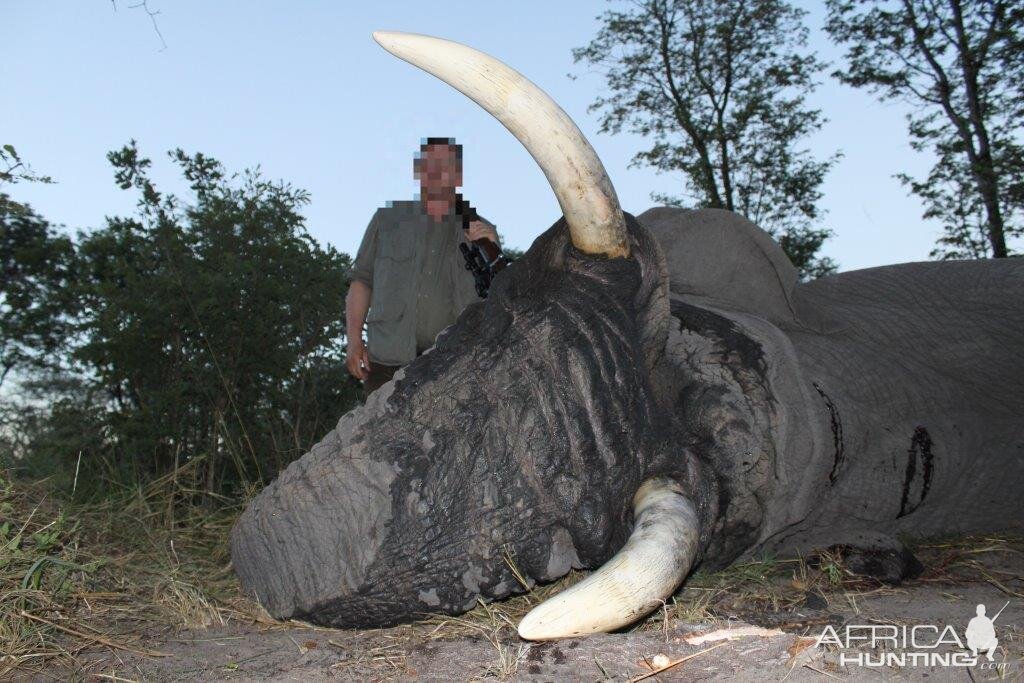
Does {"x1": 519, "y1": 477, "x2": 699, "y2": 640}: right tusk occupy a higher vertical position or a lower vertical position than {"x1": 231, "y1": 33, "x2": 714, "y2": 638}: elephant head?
lower

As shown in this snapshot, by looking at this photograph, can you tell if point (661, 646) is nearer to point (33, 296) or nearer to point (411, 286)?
point (411, 286)

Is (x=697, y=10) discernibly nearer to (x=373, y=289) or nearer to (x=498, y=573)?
(x=373, y=289)

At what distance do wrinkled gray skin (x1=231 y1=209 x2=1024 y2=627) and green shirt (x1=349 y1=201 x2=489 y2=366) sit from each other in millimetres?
1486

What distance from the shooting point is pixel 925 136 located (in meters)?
12.5

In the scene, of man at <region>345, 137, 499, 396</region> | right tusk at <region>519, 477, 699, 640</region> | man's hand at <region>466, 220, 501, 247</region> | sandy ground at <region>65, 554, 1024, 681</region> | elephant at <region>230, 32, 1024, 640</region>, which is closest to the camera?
right tusk at <region>519, 477, 699, 640</region>

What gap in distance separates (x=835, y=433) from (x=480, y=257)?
1.59 m

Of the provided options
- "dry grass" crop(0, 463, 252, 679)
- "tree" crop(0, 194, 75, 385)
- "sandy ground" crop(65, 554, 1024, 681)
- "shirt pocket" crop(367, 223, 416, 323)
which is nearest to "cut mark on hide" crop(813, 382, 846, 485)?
"sandy ground" crop(65, 554, 1024, 681)

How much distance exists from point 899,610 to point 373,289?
2.76 meters

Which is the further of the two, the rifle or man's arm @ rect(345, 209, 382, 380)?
man's arm @ rect(345, 209, 382, 380)

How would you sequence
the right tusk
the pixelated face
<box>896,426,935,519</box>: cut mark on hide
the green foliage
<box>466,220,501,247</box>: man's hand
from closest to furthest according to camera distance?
the right tusk → <box>896,426,935,519</box>: cut mark on hide → the pixelated face → <box>466,220,501,247</box>: man's hand → the green foliage

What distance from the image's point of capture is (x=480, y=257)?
4.09 m

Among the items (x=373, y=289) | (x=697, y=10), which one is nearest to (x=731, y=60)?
(x=697, y=10)

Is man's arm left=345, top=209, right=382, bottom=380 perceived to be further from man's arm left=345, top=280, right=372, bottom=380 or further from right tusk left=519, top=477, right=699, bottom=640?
right tusk left=519, top=477, right=699, bottom=640

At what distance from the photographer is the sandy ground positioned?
7.75ft
